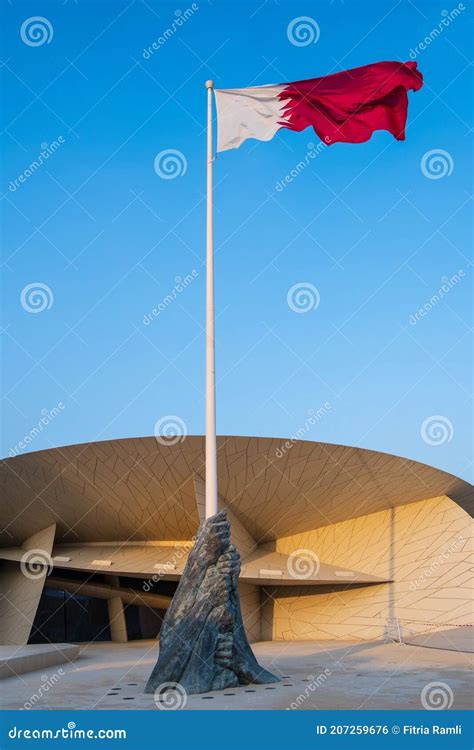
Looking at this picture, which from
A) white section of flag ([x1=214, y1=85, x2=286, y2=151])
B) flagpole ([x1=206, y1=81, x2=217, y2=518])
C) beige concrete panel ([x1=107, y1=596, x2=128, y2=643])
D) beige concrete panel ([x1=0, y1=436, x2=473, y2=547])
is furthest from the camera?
beige concrete panel ([x1=107, y1=596, x2=128, y2=643])

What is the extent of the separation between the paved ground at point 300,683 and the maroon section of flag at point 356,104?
987cm

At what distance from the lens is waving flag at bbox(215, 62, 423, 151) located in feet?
46.6

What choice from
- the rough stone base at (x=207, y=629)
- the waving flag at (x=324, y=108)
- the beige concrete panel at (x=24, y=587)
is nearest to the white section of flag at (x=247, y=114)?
the waving flag at (x=324, y=108)

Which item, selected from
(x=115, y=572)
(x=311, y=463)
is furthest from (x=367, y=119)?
(x=115, y=572)

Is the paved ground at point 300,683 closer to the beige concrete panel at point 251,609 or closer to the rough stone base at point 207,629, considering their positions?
the rough stone base at point 207,629

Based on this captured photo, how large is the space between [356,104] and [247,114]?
6.90ft

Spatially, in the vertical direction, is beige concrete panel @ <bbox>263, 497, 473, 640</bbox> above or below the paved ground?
above

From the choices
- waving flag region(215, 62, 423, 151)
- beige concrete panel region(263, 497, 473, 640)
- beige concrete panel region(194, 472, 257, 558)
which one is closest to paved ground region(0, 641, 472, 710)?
beige concrete panel region(263, 497, 473, 640)

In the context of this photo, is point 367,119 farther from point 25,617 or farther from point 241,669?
point 25,617

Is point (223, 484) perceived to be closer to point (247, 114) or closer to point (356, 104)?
point (247, 114)

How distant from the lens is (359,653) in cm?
1945

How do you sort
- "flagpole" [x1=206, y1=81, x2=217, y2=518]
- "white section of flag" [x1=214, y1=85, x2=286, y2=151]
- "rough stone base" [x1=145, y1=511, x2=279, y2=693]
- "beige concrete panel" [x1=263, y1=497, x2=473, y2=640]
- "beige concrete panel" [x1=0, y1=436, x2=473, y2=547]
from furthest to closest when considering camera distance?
"beige concrete panel" [x1=0, y1=436, x2=473, y2=547] < "beige concrete panel" [x1=263, y1=497, x2=473, y2=640] < "white section of flag" [x1=214, y1=85, x2=286, y2=151] < "flagpole" [x1=206, y1=81, x2=217, y2=518] < "rough stone base" [x1=145, y1=511, x2=279, y2=693]

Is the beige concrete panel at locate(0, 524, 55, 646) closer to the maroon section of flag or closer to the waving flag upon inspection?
the waving flag

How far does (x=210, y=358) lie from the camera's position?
1358 cm
